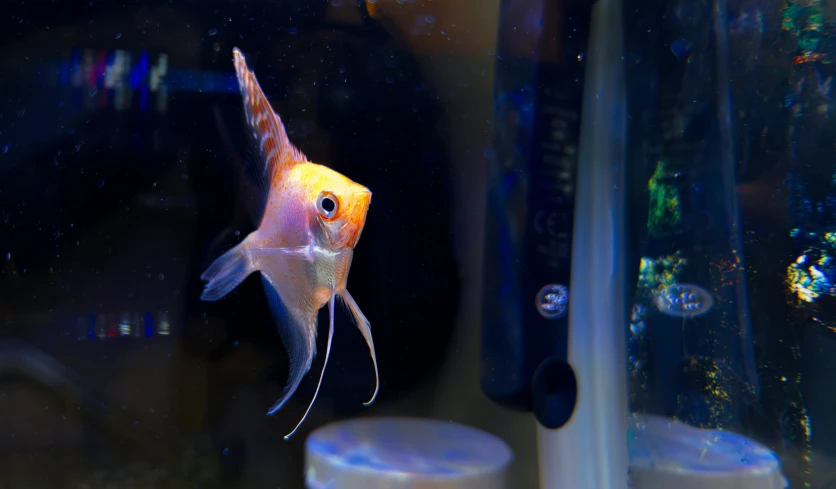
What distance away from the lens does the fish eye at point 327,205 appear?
708mm

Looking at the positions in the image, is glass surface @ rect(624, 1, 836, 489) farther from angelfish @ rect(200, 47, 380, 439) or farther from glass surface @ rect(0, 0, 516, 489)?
angelfish @ rect(200, 47, 380, 439)

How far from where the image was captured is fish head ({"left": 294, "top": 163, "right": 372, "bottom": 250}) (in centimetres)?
70

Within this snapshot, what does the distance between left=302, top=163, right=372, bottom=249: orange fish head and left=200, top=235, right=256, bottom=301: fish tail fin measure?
7.4 inches

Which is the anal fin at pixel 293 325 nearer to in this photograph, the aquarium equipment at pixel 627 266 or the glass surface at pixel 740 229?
the aquarium equipment at pixel 627 266

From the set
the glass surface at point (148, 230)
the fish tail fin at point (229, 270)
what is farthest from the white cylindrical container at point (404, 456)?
the fish tail fin at point (229, 270)

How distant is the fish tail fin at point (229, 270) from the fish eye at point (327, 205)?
0.20 meters

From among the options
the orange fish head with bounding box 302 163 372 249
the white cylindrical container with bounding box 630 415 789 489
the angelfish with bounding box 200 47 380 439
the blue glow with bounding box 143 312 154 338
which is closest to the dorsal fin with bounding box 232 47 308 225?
the angelfish with bounding box 200 47 380 439

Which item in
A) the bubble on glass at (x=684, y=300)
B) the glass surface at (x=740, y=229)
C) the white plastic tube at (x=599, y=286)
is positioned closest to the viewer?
the glass surface at (x=740, y=229)

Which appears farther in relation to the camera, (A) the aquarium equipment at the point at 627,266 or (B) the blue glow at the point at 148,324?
(B) the blue glow at the point at 148,324

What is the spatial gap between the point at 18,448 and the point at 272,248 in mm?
727

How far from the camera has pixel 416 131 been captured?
3.53 feet

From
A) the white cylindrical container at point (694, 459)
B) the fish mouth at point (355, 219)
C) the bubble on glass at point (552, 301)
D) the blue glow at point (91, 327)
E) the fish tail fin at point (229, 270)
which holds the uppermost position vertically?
the fish mouth at point (355, 219)

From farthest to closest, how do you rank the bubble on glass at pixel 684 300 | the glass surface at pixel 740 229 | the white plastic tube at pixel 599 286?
the white plastic tube at pixel 599 286 → the bubble on glass at pixel 684 300 → the glass surface at pixel 740 229

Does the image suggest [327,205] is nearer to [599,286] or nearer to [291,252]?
[291,252]
